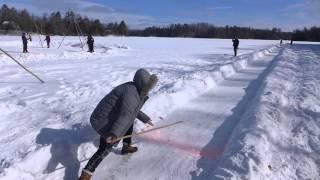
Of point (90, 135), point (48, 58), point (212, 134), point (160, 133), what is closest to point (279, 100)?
point (212, 134)

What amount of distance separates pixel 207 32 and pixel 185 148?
15206 centimetres

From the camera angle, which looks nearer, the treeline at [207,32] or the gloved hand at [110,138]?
the gloved hand at [110,138]

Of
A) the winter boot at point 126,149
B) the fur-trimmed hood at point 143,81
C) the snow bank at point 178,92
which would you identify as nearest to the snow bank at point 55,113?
the snow bank at point 178,92

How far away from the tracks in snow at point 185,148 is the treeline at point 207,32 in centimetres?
12982

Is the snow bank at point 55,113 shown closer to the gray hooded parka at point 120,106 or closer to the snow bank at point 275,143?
the gray hooded parka at point 120,106

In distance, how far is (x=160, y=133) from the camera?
721cm

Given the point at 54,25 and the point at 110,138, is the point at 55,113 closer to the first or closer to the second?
the point at 110,138

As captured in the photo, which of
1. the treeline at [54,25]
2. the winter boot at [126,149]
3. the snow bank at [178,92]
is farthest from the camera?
the treeline at [54,25]

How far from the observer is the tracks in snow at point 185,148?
557cm

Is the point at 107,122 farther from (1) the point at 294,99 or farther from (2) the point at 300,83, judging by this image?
(2) the point at 300,83

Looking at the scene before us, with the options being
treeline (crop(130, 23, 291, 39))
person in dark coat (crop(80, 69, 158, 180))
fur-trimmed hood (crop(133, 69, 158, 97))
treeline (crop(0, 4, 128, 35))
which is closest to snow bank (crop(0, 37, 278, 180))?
person in dark coat (crop(80, 69, 158, 180))

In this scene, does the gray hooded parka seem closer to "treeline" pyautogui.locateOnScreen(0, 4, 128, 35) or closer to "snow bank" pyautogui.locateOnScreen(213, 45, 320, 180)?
"snow bank" pyautogui.locateOnScreen(213, 45, 320, 180)

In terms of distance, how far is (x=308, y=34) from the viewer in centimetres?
14162

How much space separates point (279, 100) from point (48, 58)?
19115mm
